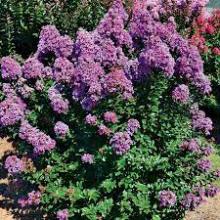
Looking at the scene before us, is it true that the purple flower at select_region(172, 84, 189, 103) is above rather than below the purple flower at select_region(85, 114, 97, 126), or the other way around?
above

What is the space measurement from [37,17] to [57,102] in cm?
288

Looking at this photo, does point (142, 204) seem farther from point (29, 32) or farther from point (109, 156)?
point (29, 32)

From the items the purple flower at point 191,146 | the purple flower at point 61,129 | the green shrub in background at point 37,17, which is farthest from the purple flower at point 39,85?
the green shrub in background at point 37,17

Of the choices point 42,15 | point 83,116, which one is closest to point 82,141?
point 83,116

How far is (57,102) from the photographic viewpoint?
5.52m

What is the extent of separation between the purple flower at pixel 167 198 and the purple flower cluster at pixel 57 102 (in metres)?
1.06

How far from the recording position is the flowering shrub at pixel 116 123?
5297mm

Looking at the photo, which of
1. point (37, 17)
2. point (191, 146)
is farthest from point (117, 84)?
point (37, 17)

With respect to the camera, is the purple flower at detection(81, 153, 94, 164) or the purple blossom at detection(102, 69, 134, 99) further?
the purple flower at detection(81, 153, 94, 164)

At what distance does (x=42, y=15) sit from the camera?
819 cm

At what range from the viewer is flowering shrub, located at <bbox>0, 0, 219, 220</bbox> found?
17.4 ft

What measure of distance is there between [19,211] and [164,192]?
171 centimetres

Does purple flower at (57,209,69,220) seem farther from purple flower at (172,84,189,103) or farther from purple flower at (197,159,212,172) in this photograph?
purple flower at (172,84,189,103)

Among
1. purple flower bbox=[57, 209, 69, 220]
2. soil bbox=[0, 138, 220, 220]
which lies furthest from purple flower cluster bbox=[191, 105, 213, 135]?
purple flower bbox=[57, 209, 69, 220]
